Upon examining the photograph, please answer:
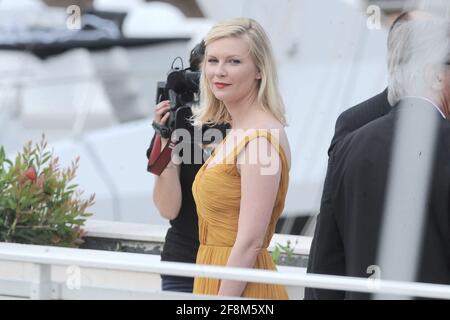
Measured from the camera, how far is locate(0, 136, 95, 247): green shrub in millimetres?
3768

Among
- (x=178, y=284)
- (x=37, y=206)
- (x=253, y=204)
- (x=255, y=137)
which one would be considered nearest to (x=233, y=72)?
(x=255, y=137)

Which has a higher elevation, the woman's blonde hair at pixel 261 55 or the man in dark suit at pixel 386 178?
the woman's blonde hair at pixel 261 55

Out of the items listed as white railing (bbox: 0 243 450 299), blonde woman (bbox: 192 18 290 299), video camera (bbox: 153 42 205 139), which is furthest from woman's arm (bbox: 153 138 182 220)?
white railing (bbox: 0 243 450 299)

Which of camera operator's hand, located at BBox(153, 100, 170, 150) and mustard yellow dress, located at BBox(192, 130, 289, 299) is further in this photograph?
camera operator's hand, located at BBox(153, 100, 170, 150)

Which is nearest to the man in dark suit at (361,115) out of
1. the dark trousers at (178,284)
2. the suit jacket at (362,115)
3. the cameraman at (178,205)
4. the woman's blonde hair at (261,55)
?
the suit jacket at (362,115)

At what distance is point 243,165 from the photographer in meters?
2.47

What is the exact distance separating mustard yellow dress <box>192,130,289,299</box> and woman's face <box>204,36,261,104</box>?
15 cm

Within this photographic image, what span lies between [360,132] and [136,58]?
29.9 feet

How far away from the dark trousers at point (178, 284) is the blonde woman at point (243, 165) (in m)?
0.27

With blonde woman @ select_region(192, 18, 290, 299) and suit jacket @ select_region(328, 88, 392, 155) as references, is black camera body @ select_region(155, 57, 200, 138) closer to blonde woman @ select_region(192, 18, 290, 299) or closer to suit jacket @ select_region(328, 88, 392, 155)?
blonde woman @ select_region(192, 18, 290, 299)

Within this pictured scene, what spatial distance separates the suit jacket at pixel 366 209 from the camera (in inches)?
87.9

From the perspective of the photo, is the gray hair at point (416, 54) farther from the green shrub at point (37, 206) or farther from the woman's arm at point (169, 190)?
the green shrub at point (37, 206)

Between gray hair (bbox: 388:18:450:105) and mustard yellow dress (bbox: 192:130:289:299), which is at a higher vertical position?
gray hair (bbox: 388:18:450:105)

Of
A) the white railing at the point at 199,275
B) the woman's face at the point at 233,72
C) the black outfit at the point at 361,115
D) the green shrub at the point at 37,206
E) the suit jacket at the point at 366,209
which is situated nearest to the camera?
the white railing at the point at 199,275
